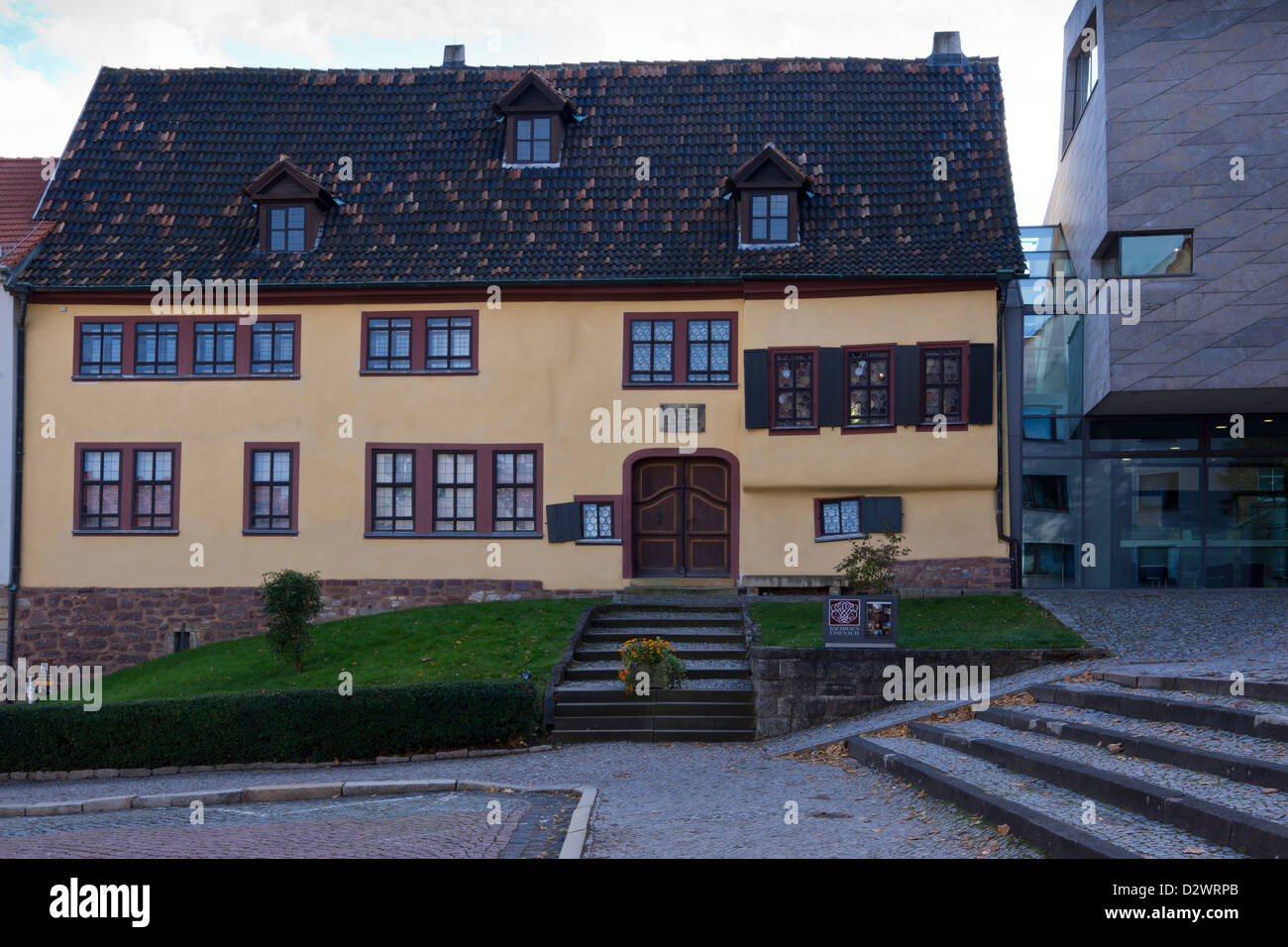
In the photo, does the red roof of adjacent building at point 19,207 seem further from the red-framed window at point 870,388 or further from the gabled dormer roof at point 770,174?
the red-framed window at point 870,388

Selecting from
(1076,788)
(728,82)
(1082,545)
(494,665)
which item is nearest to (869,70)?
(728,82)

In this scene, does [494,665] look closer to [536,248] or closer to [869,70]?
[536,248]

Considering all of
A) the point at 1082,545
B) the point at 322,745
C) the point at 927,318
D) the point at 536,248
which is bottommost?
the point at 322,745

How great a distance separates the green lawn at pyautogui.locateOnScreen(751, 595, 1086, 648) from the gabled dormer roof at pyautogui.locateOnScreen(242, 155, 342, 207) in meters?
11.6

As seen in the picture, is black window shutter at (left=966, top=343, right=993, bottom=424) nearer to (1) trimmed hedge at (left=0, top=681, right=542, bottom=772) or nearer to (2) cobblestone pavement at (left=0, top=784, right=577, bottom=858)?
(1) trimmed hedge at (left=0, top=681, right=542, bottom=772)

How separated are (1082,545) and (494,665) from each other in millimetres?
12690

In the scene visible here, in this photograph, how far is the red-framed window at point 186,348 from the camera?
24141 millimetres

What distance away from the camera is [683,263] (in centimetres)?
2364

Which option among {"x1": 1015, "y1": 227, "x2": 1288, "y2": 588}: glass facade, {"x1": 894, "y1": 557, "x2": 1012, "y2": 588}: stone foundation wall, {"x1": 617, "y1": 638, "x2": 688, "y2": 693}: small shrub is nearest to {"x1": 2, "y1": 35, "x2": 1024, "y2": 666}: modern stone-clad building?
{"x1": 894, "y1": 557, "x2": 1012, "y2": 588}: stone foundation wall

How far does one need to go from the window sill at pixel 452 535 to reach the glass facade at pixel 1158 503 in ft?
31.6

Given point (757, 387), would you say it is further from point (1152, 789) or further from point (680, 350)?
point (1152, 789)

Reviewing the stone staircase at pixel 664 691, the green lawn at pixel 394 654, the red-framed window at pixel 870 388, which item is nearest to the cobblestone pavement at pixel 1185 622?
the red-framed window at pixel 870 388

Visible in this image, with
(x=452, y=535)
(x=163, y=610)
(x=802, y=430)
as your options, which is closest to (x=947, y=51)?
(x=802, y=430)
